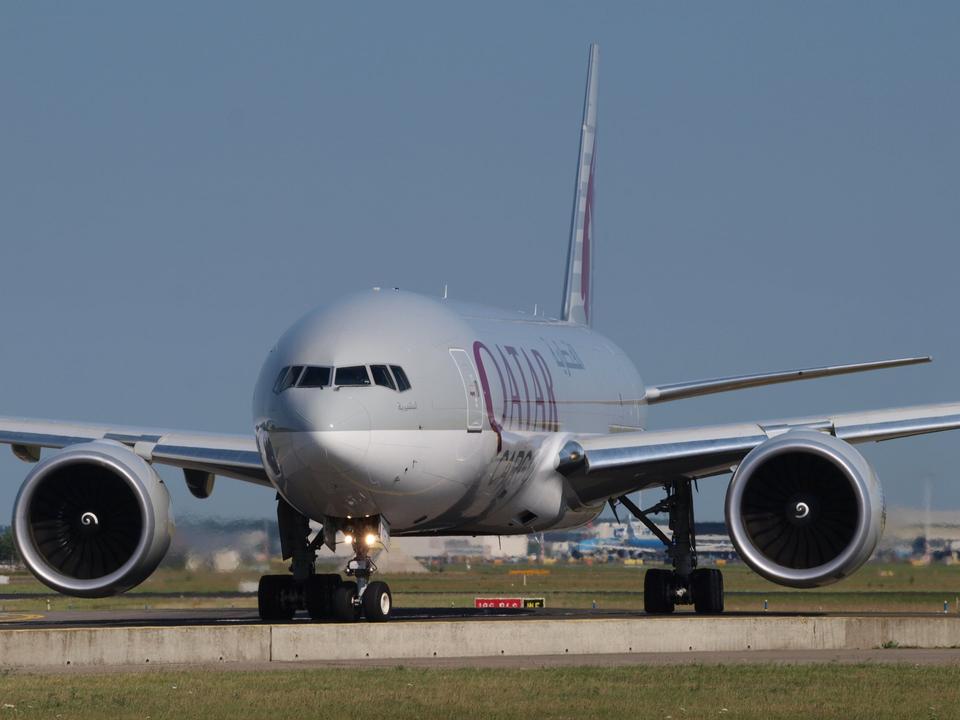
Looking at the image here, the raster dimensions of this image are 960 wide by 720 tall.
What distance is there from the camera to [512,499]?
24.9 meters

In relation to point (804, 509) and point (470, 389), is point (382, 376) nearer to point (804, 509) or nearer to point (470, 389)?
point (470, 389)

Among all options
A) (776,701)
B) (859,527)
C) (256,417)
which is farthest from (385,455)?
(776,701)

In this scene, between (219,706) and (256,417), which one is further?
(256,417)

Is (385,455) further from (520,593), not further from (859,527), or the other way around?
(520,593)

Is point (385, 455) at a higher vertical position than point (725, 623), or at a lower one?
higher

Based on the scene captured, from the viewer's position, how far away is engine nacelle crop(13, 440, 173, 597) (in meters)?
22.6

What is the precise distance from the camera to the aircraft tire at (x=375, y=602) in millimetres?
21797

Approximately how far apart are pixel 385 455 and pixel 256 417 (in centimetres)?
169

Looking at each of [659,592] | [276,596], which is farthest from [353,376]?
[659,592]

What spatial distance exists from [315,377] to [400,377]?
3.26ft

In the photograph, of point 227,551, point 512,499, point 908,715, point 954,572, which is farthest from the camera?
point 954,572

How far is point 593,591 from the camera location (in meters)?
41.0

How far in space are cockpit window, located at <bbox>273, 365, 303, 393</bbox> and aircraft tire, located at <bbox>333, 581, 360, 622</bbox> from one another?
2.41m

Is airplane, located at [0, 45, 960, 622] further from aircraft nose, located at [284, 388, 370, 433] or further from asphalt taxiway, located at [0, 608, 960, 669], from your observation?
asphalt taxiway, located at [0, 608, 960, 669]
